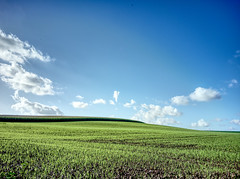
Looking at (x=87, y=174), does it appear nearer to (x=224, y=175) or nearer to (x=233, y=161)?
(x=224, y=175)

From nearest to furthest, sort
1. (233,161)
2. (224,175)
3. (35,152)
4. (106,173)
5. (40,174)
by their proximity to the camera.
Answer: (40,174), (106,173), (224,175), (35,152), (233,161)

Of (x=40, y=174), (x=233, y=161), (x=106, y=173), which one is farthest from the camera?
(x=233, y=161)

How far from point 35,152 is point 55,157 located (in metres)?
1.58

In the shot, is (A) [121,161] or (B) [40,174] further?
(A) [121,161]

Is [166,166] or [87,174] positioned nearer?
[87,174]

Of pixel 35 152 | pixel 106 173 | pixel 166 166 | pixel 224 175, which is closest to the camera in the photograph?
pixel 106 173

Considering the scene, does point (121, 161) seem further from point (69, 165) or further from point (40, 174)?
point (40, 174)

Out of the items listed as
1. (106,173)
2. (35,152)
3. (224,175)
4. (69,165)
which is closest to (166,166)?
(224,175)

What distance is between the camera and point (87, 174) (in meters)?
6.21

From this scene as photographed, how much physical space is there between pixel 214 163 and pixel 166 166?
330cm

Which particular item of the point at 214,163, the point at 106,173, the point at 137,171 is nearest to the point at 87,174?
the point at 106,173

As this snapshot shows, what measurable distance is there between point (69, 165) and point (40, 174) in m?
1.33

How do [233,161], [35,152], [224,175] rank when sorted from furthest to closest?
[233,161] → [35,152] → [224,175]

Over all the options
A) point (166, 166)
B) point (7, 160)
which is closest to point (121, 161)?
point (166, 166)
